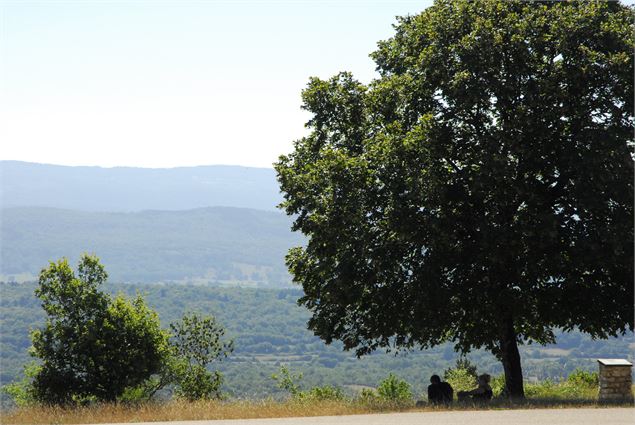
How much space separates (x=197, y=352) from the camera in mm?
48875

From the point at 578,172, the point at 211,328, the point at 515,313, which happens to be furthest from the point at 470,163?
the point at 211,328

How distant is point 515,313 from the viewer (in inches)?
1144

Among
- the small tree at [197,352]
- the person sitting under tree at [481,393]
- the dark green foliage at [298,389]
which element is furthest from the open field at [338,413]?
the small tree at [197,352]

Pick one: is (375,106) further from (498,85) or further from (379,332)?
(379,332)

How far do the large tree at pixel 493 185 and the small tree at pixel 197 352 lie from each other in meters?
16.0

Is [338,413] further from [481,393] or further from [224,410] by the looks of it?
[481,393]

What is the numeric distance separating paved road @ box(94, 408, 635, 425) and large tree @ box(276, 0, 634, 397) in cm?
693

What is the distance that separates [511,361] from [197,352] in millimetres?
22761

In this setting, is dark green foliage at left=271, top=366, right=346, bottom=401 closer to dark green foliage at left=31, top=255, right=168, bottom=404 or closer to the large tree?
dark green foliage at left=31, top=255, right=168, bottom=404

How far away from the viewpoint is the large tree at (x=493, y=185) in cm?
2786

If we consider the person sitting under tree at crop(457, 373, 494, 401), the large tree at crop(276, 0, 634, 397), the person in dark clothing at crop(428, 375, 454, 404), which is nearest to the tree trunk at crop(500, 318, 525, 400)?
the large tree at crop(276, 0, 634, 397)

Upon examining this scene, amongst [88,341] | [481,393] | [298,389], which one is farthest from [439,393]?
[298,389]

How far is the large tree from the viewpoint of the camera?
1097 inches

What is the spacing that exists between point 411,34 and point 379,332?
11.3 metres
